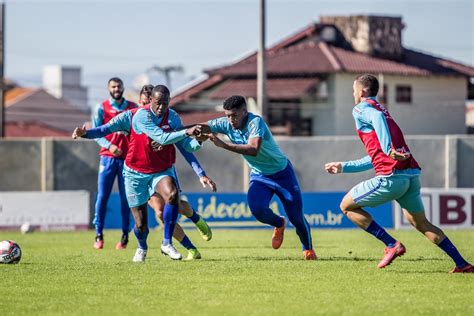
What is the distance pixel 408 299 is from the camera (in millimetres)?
10062

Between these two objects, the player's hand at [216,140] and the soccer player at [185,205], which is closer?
the player's hand at [216,140]

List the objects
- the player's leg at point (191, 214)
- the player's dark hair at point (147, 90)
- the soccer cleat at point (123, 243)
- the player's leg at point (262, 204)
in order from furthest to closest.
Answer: the soccer cleat at point (123, 243) → the player's dark hair at point (147, 90) → the player's leg at point (191, 214) → the player's leg at point (262, 204)

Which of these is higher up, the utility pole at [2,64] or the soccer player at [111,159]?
the utility pole at [2,64]

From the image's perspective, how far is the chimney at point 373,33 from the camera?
56625 millimetres

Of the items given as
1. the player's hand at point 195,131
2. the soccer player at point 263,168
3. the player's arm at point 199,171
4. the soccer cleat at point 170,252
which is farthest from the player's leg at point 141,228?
the player's hand at point 195,131

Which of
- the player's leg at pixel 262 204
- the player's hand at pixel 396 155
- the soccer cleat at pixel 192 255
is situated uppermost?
the player's hand at pixel 396 155

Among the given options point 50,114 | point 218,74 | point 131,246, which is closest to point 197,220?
point 131,246

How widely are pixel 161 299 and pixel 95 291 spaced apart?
2.92 feet

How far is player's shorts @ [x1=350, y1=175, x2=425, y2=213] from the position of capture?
1187cm

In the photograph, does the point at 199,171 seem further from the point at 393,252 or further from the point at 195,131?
the point at 393,252

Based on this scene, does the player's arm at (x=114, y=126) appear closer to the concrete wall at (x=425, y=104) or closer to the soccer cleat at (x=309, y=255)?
the soccer cleat at (x=309, y=255)

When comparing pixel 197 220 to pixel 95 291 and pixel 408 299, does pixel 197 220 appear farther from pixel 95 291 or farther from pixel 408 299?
pixel 408 299

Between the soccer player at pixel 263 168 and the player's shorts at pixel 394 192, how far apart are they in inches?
59.5

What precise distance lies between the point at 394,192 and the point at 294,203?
2.16 m
